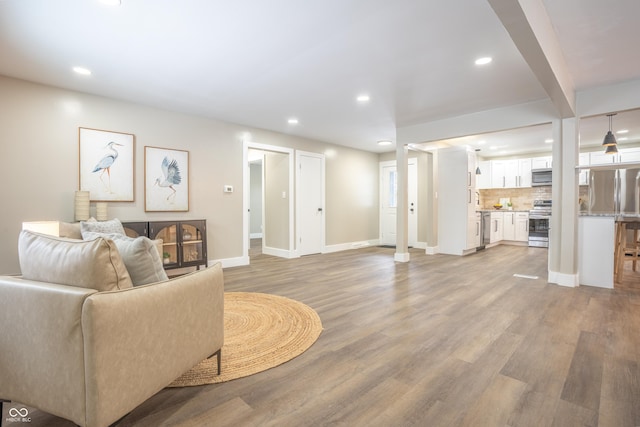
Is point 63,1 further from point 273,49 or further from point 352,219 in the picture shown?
point 352,219

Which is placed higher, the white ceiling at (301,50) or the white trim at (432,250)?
the white ceiling at (301,50)

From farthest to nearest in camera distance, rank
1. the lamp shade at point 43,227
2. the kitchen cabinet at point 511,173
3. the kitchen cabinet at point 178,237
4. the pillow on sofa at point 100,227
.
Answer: the kitchen cabinet at point 511,173 → the kitchen cabinet at point 178,237 → the pillow on sofa at point 100,227 → the lamp shade at point 43,227

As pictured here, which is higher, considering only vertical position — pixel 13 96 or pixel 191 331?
pixel 13 96

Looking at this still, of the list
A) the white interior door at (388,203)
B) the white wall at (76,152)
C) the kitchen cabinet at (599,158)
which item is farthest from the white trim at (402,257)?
the kitchen cabinet at (599,158)

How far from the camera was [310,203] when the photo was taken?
655cm

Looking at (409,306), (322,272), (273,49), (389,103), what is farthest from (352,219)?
(273,49)

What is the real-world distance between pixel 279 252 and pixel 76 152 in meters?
3.72

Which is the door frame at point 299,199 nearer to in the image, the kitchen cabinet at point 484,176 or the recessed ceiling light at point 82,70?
the recessed ceiling light at point 82,70

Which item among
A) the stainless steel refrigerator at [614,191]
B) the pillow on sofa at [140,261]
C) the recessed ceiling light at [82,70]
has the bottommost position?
the pillow on sofa at [140,261]

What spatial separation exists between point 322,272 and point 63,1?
3.97m

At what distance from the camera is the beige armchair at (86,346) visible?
3.92 feet

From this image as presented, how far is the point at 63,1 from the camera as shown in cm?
216

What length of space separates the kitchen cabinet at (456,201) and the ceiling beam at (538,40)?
9.83ft

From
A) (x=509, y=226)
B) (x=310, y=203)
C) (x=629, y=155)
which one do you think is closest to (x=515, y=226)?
(x=509, y=226)
